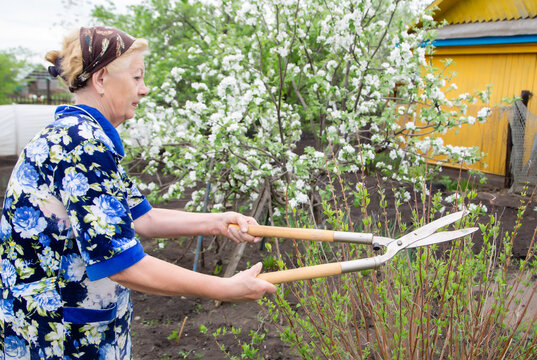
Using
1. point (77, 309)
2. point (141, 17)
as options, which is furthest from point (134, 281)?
point (141, 17)

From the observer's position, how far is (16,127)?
10.7 meters

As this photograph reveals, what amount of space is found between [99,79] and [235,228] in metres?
0.77

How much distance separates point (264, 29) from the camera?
543 centimetres

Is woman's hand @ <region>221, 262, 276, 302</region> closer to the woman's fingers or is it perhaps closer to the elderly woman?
the elderly woman

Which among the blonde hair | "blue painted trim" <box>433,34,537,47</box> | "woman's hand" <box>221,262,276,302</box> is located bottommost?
"woman's hand" <box>221,262,276,302</box>

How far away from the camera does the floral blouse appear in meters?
1.50

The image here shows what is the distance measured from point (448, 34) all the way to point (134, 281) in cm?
927

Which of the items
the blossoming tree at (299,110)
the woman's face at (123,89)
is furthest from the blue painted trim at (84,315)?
the blossoming tree at (299,110)

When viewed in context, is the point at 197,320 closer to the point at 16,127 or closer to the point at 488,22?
the point at 488,22

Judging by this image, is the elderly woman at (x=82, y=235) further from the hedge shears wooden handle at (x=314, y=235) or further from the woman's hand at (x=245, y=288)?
the hedge shears wooden handle at (x=314, y=235)

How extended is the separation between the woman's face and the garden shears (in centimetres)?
64

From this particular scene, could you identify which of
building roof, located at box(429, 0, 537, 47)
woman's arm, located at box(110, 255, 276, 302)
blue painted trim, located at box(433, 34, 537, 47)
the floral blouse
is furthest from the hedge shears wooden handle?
blue painted trim, located at box(433, 34, 537, 47)

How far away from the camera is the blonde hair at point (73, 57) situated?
1.70 metres

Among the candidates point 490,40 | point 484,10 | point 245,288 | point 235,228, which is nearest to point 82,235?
point 245,288
